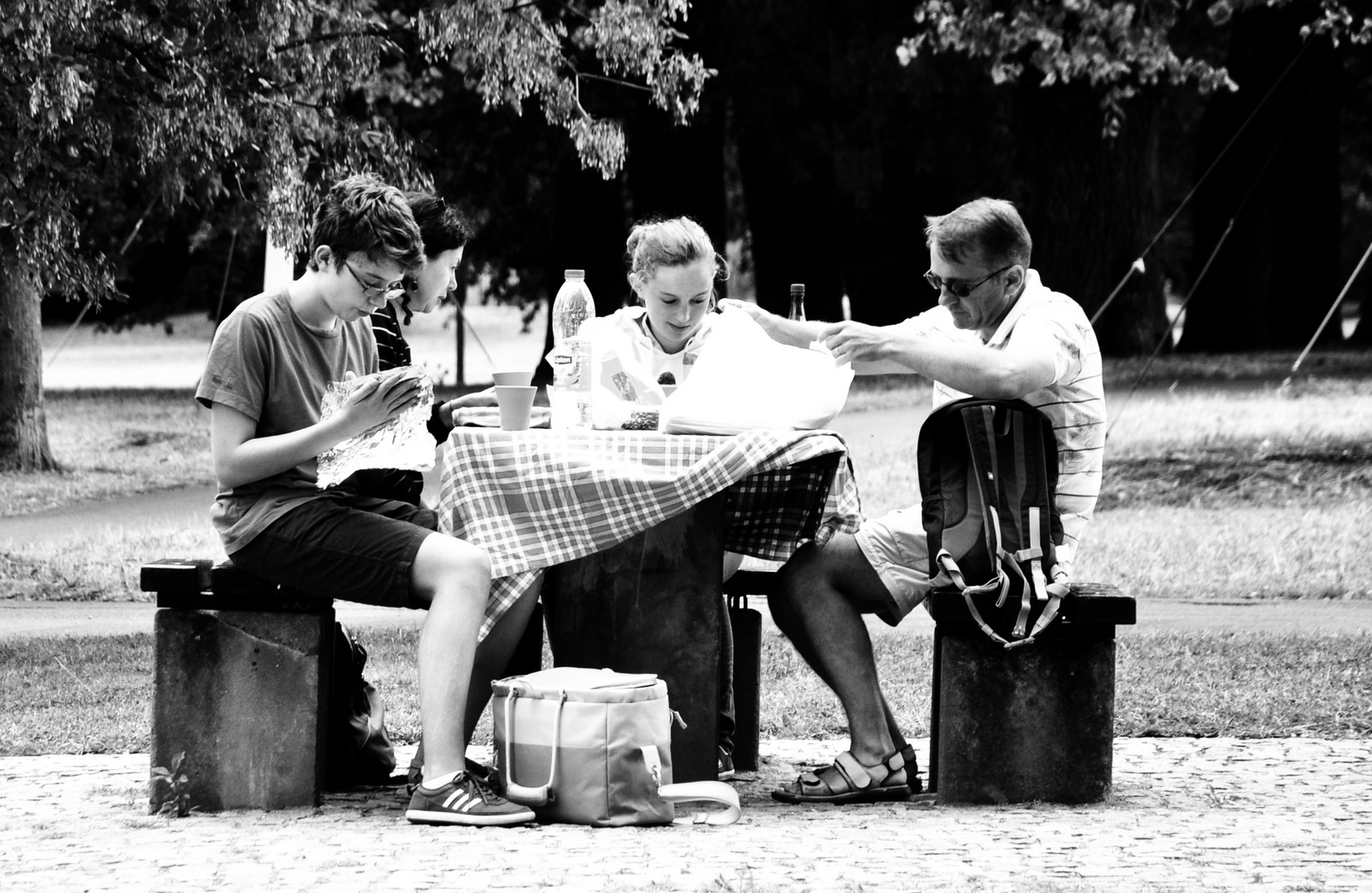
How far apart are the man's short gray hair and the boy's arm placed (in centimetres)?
146

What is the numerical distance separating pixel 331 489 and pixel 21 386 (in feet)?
35.7

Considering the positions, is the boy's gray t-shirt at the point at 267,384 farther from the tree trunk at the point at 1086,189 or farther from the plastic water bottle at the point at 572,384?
the tree trunk at the point at 1086,189

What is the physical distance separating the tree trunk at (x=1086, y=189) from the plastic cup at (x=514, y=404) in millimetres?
17100

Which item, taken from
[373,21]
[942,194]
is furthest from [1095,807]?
[942,194]

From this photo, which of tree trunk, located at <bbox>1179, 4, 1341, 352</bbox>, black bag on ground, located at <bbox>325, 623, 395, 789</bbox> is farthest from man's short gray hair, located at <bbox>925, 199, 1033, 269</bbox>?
tree trunk, located at <bbox>1179, 4, 1341, 352</bbox>

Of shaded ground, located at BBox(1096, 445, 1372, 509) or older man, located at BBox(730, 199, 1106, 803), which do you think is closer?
older man, located at BBox(730, 199, 1106, 803)

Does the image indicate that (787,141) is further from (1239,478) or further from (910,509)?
(910,509)

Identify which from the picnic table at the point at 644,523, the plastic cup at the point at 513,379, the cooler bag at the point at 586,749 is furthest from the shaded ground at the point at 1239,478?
the cooler bag at the point at 586,749

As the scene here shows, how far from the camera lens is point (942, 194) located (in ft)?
88.8

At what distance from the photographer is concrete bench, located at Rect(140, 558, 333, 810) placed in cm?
475

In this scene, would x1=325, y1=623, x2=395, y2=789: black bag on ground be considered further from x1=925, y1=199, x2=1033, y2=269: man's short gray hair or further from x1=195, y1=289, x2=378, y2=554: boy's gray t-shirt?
x1=925, y1=199, x2=1033, y2=269: man's short gray hair

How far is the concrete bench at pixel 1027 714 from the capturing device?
4887 millimetres

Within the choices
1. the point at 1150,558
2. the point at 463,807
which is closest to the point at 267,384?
the point at 463,807

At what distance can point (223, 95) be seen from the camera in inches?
353
